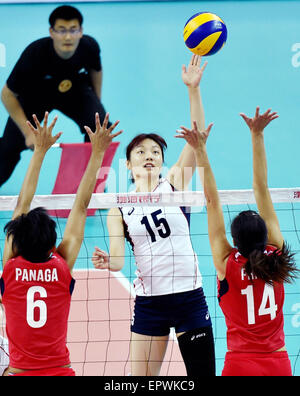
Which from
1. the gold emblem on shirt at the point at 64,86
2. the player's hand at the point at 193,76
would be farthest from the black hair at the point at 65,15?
the player's hand at the point at 193,76

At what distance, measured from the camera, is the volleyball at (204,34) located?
18.1 feet

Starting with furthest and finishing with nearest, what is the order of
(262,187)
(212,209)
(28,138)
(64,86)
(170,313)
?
(64,86)
(28,138)
(170,313)
(262,187)
(212,209)

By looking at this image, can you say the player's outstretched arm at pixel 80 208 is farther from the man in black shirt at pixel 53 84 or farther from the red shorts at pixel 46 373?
the man in black shirt at pixel 53 84

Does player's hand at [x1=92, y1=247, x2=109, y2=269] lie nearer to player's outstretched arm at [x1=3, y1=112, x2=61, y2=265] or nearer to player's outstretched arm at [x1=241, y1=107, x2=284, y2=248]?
player's outstretched arm at [x1=3, y1=112, x2=61, y2=265]

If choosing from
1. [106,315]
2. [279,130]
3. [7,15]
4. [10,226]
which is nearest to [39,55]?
[7,15]

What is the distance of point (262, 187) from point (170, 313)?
1.02m

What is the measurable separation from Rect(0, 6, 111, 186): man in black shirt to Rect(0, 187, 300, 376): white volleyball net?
256 cm

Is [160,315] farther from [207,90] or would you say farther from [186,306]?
[207,90]

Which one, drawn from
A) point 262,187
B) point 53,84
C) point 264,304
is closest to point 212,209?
point 262,187

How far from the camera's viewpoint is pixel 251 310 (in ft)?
10.5

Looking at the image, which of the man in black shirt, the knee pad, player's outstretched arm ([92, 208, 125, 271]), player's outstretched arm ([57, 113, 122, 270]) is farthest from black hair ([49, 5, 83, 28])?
the knee pad

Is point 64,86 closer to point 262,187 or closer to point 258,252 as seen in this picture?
point 262,187

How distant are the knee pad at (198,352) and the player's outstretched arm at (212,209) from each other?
2.30 feet
